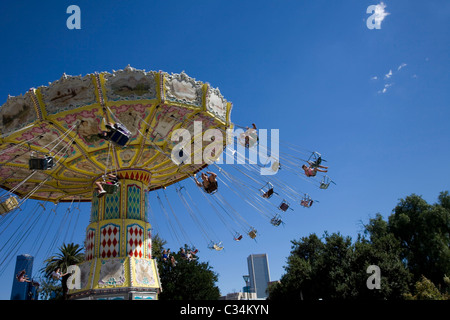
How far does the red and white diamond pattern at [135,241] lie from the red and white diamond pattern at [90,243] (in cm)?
131

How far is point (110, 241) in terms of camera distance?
1228cm

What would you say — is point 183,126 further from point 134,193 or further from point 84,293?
point 84,293

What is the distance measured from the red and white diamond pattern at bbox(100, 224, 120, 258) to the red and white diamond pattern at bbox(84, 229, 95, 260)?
40 cm

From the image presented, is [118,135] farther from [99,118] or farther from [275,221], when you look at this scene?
[275,221]

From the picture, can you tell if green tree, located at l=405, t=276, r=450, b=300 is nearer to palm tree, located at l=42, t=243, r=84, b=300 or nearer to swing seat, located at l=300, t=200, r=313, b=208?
swing seat, located at l=300, t=200, r=313, b=208

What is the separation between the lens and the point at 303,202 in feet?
46.9

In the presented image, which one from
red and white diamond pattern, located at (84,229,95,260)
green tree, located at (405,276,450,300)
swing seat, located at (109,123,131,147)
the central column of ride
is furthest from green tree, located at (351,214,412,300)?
swing seat, located at (109,123,131,147)

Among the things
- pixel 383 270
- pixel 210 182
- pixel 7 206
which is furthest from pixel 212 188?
pixel 383 270

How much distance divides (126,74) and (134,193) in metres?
5.00

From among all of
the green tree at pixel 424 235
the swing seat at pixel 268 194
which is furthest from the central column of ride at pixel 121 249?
the green tree at pixel 424 235

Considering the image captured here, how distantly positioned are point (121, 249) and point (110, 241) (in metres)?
0.50

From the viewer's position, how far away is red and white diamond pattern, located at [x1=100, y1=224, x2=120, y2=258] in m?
12.2

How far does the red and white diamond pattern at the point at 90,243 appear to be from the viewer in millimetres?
12414
